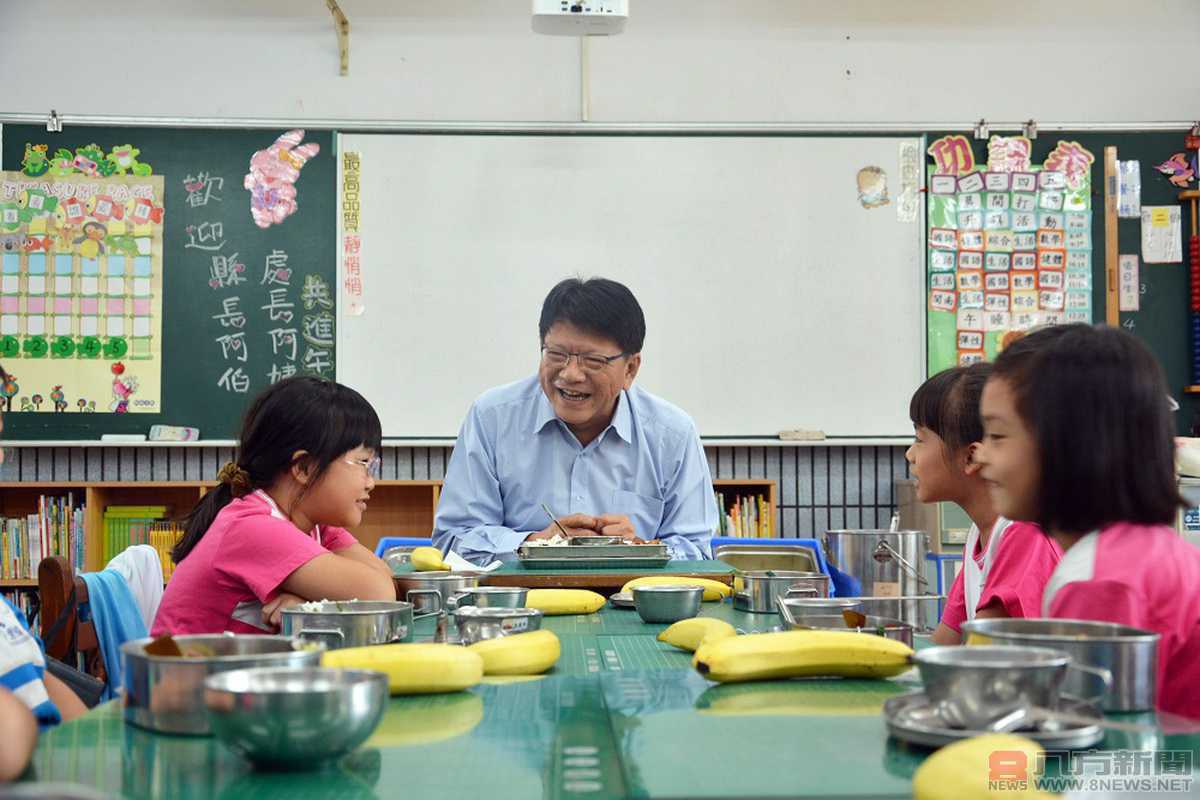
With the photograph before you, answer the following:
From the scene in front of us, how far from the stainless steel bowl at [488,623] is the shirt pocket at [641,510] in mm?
1679

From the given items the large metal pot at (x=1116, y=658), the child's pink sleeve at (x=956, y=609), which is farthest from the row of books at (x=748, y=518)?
the large metal pot at (x=1116, y=658)

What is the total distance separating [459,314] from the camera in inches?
194

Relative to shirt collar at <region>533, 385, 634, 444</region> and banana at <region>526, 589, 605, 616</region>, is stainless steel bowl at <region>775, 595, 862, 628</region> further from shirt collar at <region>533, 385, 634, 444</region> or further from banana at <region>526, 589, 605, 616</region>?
shirt collar at <region>533, 385, 634, 444</region>

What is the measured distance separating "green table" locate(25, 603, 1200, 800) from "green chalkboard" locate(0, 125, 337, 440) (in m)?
3.91

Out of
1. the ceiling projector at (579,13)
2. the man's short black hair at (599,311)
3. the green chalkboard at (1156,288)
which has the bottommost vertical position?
the man's short black hair at (599,311)

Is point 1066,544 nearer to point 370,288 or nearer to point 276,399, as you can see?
point 276,399

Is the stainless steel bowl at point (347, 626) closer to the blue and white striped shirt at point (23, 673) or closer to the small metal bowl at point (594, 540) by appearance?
the blue and white striped shirt at point (23, 673)

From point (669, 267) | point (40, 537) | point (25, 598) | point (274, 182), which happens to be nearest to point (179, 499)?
point (40, 537)

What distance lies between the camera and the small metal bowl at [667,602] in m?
1.78

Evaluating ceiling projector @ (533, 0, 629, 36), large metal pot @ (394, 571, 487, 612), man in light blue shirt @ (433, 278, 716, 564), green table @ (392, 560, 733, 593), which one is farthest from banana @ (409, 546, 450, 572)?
ceiling projector @ (533, 0, 629, 36)

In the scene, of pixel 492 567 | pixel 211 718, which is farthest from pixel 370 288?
pixel 211 718

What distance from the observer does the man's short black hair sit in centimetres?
318

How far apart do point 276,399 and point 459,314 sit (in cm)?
283

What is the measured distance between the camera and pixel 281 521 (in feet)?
6.17
